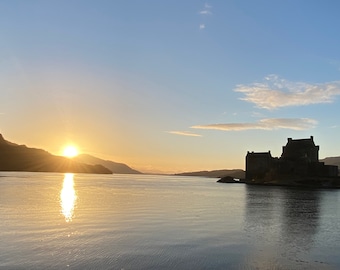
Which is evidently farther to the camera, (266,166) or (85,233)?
(266,166)

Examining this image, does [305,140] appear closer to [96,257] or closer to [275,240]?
[275,240]

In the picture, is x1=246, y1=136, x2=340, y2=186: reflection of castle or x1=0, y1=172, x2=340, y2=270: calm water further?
x1=246, y1=136, x2=340, y2=186: reflection of castle

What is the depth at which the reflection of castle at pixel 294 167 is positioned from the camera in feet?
378

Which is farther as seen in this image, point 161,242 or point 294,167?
point 294,167

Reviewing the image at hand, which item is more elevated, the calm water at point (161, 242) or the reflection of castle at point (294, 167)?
the reflection of castle at point (294, 167)

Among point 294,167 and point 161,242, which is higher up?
point 294,167

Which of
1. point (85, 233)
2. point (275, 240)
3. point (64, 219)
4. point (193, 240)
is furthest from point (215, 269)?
point (64, 219)

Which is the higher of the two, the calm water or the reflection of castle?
the reflection of castle

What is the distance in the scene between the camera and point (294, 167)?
390 feet

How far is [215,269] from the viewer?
15156 millimetres

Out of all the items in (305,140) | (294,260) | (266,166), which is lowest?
(294,260)

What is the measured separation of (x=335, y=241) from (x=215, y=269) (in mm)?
11699

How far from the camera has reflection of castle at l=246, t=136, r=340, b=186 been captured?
378 ft

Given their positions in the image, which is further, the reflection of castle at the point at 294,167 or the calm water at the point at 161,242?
the reflection of castle at the point at 294,167
